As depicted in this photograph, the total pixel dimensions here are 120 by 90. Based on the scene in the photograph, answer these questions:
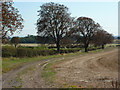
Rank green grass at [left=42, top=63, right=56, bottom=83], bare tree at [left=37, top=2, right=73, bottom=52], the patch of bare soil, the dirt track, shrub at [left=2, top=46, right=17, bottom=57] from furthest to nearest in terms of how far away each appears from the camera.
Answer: bare tree at [left=37, top=2, right=73, bottom=52]
shrub at [left=2, top=46, right=17, bottom=57]
green grass at [left=42, top=63, right=56, bottom=83]
the patch of bare soil
the dirt track

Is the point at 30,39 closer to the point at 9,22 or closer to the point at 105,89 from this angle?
the point at 9,22

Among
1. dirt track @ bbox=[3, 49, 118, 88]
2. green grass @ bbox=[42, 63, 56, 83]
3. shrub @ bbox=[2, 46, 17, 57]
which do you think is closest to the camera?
dirt track @ bbox=[3, 49, 118, 88]

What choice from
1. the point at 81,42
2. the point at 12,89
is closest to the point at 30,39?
the point at 81,42

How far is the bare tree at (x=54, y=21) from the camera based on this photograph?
120 feet

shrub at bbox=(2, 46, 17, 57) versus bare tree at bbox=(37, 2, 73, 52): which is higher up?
bare tree at bbox=(37, 2, 73, 52)

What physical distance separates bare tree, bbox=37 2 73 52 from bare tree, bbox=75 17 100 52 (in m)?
12.9

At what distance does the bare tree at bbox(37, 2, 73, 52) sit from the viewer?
36688mm

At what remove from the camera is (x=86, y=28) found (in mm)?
52094

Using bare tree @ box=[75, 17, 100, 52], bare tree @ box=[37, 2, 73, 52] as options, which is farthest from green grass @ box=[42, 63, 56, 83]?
bare tree @ box=[75, 17, 100, 52]

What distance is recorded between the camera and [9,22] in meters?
16.9

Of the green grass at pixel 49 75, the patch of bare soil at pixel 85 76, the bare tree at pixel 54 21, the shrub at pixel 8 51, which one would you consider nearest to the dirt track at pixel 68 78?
the patch of bare soil at pixel 85 76

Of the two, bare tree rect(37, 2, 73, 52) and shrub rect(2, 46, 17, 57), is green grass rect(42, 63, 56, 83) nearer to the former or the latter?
shrub rect(2, 46, 17, 57)

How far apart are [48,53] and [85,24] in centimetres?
2176

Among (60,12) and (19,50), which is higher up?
(60,12)
